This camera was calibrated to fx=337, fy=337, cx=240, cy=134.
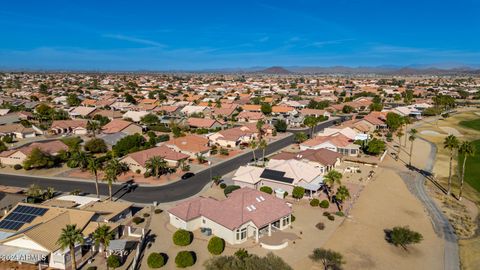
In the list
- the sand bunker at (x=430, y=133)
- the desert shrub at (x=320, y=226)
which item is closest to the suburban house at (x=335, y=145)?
the desert shrub at (x=320, y=226)

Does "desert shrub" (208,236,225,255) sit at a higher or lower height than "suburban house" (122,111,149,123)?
lower

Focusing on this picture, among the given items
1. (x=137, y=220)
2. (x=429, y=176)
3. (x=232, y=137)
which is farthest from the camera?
(x=232, y=137)

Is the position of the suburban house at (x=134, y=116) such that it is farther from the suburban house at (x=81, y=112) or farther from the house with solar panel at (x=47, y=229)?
the house with solar panel at (x=47, y=229)

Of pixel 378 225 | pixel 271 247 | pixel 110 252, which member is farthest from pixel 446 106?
pixel 110 252

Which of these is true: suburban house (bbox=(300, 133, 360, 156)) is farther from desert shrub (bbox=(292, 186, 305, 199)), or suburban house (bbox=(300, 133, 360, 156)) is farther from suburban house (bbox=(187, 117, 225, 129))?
suburban house (bbox=(187, 117, 225, 129))

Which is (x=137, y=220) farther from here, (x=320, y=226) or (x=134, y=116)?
(x=134, y=116)

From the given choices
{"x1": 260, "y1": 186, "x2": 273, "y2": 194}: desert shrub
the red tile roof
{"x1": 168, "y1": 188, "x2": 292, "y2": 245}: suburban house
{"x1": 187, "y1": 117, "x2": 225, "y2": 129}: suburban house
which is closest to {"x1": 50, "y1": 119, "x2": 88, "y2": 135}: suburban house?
{"x1": 187, "y1": 117, "x2": 225, "y2": 129}: suburban house

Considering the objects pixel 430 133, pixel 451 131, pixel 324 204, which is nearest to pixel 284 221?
pixel 324 204

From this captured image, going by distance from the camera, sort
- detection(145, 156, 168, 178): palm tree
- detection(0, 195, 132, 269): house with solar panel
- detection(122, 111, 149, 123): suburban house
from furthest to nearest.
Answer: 1. detection(122, 111, 149, 123): suburban house
2. detection(145, 156, 168, 178): palm tree
3. detection(0, 195, 132, 269): house with solar panel
